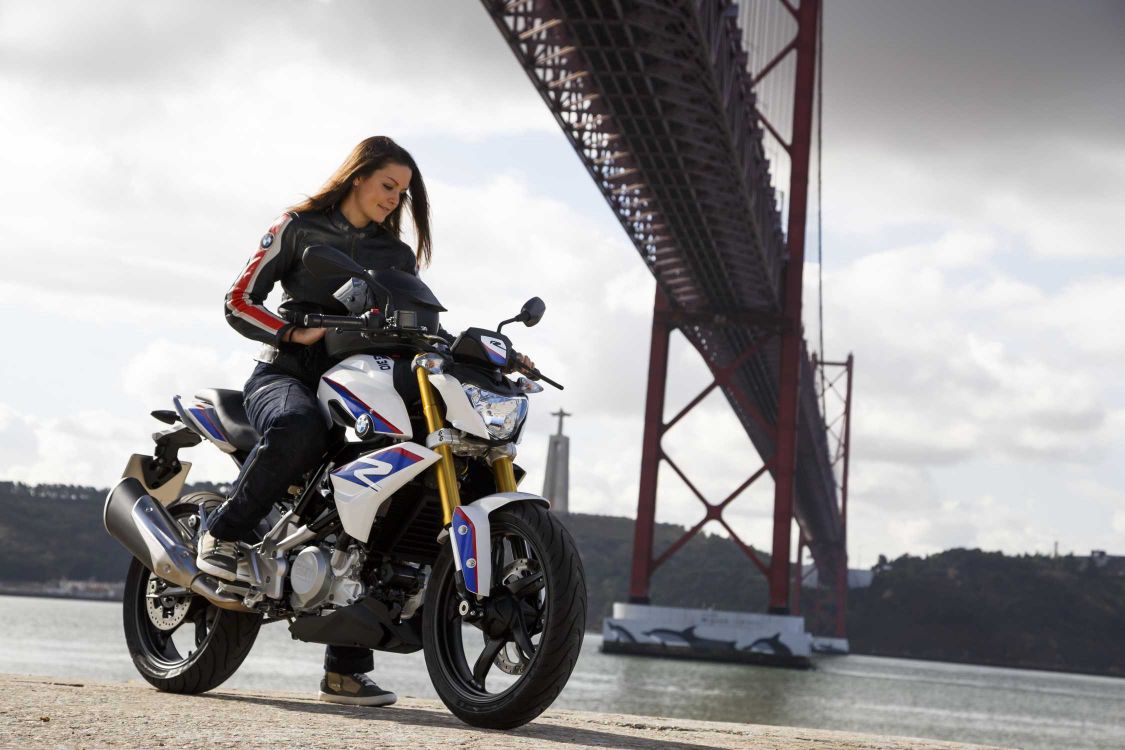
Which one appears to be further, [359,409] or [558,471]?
[558,471]

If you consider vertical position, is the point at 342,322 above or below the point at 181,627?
above

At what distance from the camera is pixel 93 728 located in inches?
107

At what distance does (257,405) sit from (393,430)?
0.43 metres

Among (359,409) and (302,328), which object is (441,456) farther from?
(302,328)

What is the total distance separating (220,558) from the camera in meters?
3.62

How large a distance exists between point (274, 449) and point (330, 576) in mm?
308

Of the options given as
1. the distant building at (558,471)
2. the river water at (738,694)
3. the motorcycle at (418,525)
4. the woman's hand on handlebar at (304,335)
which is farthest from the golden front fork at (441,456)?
the distant building at (558,471)

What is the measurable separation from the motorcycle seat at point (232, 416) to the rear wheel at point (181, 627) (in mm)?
283

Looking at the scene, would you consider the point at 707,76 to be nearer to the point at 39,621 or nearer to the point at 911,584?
the point at 39,621

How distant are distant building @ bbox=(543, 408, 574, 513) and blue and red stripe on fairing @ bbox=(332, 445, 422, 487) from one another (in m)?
60.2

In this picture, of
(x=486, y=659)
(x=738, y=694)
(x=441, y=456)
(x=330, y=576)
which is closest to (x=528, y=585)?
(x=486, y=659)

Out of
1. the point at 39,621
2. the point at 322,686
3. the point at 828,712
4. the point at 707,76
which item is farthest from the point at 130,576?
the point at 39,621

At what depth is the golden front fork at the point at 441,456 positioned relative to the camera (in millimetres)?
3254

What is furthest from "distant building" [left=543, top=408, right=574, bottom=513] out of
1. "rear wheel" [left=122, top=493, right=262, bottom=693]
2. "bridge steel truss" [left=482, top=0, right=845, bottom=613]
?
"rear wheel" [left=122, top=493, right=262, bottom=693]
